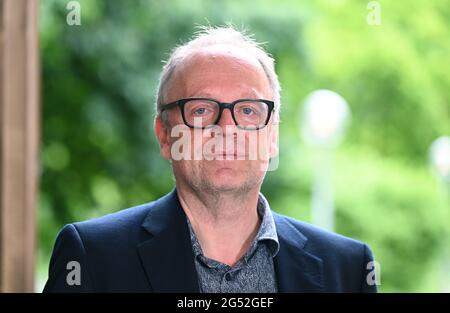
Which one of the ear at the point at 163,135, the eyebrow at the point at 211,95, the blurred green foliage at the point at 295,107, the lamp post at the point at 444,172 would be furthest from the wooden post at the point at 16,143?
the lamp post at the point at 444,172

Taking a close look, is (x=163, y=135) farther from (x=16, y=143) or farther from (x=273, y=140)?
(x=16, y=143)

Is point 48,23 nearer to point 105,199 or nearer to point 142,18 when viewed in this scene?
point 142,18

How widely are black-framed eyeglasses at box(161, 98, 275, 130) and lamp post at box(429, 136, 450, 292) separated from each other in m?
5.14

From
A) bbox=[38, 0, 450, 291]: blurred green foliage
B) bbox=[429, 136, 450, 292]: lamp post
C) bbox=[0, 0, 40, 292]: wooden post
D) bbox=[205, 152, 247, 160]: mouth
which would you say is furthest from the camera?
bbox=[429, 136, 450, 292]: lamp post

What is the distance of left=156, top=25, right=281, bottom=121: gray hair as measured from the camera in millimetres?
1230

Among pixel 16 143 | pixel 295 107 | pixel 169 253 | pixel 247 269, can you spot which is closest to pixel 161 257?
pixel 169 253

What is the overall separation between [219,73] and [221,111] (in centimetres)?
6

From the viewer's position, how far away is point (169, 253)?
118cm

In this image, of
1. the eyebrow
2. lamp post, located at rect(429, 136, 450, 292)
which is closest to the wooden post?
the eyebrow

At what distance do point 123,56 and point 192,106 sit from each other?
4.20 metres

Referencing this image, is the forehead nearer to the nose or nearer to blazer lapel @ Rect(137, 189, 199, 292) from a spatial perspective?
the nose

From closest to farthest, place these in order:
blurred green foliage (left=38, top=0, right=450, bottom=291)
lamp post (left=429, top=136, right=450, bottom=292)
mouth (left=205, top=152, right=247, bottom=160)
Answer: mouth (left=205, top=152, right=247, bottom=160)
blurred green foliage (left=38, top=0, right=450, bottom=291)
lamp post (left=429, top=136, right=450, bottom=292)

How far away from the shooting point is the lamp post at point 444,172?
621 cm

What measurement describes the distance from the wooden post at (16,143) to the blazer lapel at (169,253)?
2.09ft
